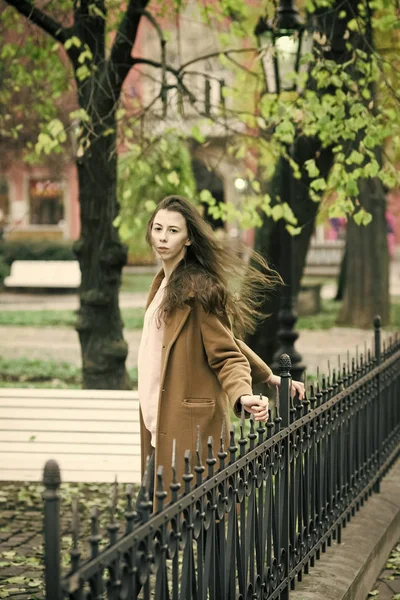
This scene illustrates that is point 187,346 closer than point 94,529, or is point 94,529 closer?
point 94,529

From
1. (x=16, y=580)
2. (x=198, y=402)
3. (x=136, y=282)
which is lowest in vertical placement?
(x=16, y=580)

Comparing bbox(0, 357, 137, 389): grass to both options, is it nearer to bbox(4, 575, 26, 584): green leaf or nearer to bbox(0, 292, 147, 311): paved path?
bbox(4, 575, 26, 584): green leaf

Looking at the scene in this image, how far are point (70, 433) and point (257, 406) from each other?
3.33m

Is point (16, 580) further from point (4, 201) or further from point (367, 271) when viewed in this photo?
point (4, 201)

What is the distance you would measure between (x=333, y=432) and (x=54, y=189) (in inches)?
1540

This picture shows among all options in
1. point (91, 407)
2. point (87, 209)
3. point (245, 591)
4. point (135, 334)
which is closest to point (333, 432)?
point (245, 591)

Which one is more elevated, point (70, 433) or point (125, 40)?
point (125, 40)

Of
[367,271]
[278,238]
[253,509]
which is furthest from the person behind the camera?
[367,271]

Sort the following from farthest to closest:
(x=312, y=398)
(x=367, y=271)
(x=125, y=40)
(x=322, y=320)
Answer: (x=322, y=320)
(x=367, y=271)
(x=125, y=40)
(x=312, y=398)

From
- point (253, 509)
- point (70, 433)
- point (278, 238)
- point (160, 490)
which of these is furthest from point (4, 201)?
point (160, 490)

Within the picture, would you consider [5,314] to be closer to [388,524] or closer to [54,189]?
[388,524]

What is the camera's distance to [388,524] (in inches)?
236

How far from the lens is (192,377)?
166 inches

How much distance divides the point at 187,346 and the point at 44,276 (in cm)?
2617
